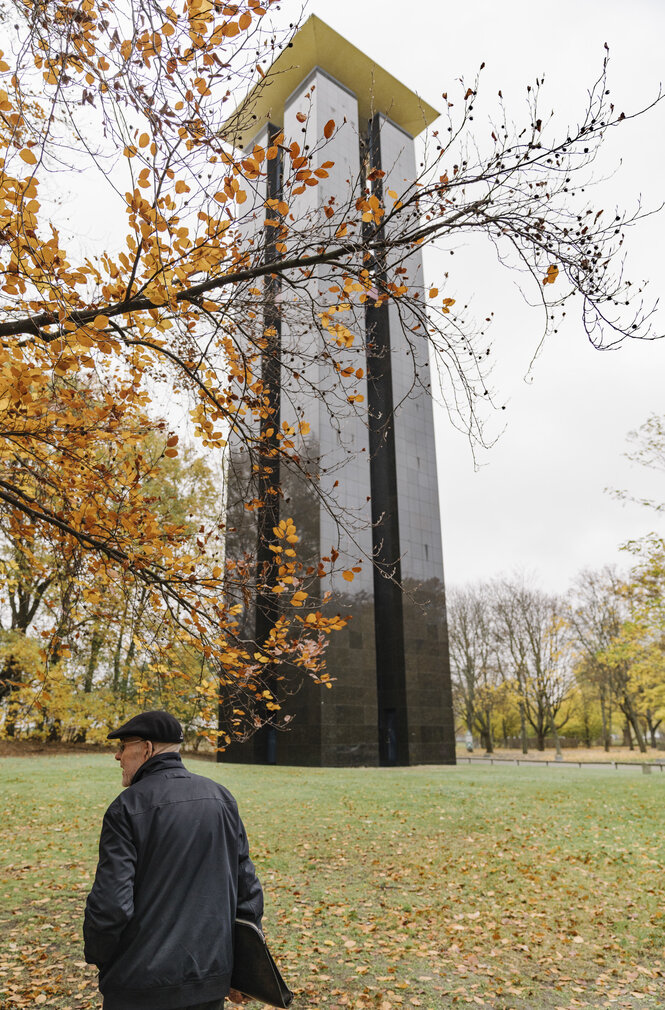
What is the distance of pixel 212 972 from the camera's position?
2629mm

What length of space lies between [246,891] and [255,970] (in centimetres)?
31

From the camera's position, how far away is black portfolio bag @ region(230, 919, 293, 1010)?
271 cm

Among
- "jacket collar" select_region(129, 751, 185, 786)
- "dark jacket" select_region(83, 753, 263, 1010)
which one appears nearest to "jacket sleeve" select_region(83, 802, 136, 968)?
"dark jacket" select_region(83, 753, 263, 1010)

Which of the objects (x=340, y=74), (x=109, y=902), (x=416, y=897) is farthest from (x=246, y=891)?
(x=340, y=74)

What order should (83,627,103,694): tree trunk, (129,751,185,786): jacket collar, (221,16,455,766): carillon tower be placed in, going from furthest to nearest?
(83,627,103,694): tree trunk → (221,16,455,766): carillon tower → (129,751,185,786): jacket collar

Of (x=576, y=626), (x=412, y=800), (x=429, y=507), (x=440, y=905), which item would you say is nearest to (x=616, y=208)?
(x=440, y=905)

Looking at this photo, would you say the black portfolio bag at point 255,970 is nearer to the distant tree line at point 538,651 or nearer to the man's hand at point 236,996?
the man's hand at point 236,996

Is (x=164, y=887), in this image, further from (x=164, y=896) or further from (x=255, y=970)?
(x=255, y=970)

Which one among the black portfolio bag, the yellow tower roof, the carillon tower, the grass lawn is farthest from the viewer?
the yellow tower roof

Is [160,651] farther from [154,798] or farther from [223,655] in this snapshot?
[154,798]

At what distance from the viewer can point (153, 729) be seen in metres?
2.95

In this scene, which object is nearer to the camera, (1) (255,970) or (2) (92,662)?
(1) (255,970)

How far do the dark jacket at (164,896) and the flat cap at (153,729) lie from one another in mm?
95

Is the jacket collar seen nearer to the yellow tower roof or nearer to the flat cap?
the flat cap
